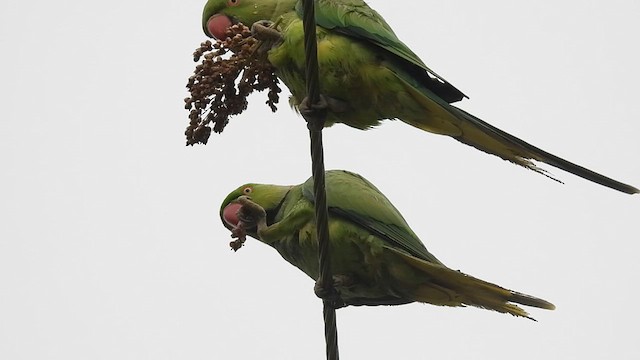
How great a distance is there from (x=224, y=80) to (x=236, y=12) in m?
0.66

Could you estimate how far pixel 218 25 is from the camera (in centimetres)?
412

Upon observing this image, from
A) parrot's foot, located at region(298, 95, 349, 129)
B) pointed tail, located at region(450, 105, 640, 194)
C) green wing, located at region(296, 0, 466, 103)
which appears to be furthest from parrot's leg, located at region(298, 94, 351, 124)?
pointed tail, located at region(450, 105, 640, 194)

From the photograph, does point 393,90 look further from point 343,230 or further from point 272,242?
point 272,242

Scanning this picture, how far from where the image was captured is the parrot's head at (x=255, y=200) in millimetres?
4230

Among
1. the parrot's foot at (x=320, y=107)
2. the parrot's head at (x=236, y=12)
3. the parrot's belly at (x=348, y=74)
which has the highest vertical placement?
the parrot's head at (x=236, y=12)

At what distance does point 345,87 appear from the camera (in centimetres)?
359

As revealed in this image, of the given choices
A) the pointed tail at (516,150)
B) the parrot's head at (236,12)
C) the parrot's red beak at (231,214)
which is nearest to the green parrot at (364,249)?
the parrot's red beak at (231,214)

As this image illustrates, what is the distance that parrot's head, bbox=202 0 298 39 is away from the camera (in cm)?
390

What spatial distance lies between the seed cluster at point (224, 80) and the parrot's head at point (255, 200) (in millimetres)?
666

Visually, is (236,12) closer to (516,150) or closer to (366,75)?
(366,75)

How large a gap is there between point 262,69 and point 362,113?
0.43 m

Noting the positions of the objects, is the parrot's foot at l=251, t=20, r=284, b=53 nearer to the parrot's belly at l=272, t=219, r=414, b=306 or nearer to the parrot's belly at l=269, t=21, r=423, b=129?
the parrot's belly at l=269, t=21, r=423, b=129

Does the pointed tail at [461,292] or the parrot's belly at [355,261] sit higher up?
the parrot's belly at [355,261]

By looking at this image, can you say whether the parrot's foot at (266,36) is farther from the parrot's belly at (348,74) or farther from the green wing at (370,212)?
the green wing at (370,212)
